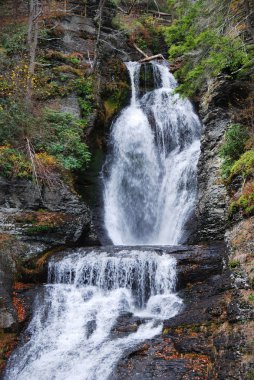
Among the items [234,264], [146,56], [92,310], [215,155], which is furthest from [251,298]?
[146,56]

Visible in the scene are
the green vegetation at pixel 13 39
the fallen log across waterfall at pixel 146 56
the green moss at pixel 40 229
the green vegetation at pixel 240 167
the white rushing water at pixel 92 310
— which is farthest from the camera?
the fallen log across waterfall at pixel 146 56

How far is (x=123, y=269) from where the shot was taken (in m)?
→ 10.8

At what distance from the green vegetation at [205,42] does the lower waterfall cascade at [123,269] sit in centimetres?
148

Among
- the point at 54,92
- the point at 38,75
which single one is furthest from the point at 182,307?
the point at 38,75

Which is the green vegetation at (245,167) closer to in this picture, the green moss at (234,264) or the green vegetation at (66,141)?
the green moss at (234,264)

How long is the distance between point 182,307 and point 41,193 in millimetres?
7034

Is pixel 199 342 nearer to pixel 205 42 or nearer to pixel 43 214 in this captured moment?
pixel 43 214

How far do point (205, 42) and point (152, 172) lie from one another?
7.53 m

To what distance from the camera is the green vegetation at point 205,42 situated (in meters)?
11.0

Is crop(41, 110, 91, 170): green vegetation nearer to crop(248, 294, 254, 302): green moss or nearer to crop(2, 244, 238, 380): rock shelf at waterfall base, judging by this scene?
crop(2, 244, 238, 380): rock shelf at waterfall base

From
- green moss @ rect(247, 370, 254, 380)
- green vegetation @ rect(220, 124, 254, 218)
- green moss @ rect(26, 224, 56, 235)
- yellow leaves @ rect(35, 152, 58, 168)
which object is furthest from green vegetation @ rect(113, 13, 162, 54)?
green moss @ rect(247, 370, 254, 380)

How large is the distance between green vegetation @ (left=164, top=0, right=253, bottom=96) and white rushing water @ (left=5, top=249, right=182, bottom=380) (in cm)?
616

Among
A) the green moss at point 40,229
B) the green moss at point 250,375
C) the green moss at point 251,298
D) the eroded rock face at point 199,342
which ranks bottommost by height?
Answer: the green moss at point 250,375

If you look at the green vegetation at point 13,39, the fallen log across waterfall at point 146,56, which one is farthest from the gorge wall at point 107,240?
the fallen log across waterfall at point 146,56
